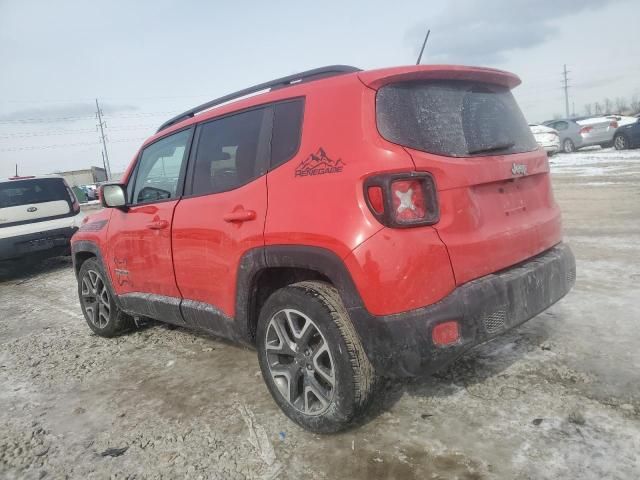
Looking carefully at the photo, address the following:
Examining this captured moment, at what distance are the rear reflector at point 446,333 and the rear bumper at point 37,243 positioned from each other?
7.84 metres

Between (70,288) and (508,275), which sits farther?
(70,288)

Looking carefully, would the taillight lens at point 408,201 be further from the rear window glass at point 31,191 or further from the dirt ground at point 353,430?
the rear window glass at point 31,191

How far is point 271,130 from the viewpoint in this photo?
2816 millimetres

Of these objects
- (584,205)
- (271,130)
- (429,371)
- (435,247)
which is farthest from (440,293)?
(584,205)

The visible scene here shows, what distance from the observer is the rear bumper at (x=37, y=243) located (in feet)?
26.0

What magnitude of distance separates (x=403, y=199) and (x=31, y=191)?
8.20m

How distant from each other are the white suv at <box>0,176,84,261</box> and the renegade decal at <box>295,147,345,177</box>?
7.18 m

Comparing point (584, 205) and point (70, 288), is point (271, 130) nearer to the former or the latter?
point (70, 288)

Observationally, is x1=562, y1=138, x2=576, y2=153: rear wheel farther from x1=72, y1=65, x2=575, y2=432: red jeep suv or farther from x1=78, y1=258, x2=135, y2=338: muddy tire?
x1=78, y1=258, x2=135, y2=338: muddy tire

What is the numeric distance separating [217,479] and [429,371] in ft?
3.62

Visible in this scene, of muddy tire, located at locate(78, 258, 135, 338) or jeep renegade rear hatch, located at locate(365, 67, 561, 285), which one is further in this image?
muddy tire, located at locate(78, 258, 135, 338)

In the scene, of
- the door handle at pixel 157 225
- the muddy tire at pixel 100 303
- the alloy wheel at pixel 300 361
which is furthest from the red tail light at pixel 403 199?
the muddy tire at pixel 100 303

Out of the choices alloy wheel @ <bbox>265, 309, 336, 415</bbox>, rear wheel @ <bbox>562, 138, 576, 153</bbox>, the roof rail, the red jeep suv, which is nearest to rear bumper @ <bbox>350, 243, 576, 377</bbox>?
the red jeep suv

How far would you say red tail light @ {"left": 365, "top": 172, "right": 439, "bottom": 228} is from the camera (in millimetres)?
2191
